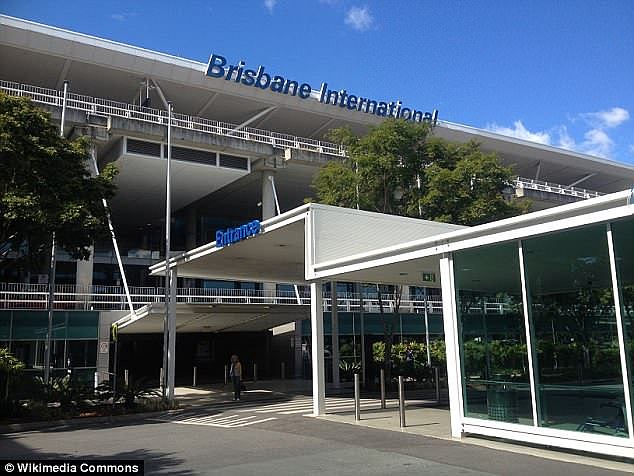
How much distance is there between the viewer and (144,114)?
1179 inches

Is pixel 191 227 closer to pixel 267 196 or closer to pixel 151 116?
pixel 267 196

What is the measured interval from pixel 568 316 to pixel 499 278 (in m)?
1.44

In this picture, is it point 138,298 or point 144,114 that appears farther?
point 138,298

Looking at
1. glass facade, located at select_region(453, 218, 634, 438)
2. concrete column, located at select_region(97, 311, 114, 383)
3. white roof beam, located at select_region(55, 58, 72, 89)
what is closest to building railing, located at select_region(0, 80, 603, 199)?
white roof beam, located at select_region(55, 58, 72, 89)

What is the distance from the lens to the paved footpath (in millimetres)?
8578

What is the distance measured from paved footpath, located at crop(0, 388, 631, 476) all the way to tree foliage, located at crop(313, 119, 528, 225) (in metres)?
9.06

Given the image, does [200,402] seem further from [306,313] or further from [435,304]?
[435,304]

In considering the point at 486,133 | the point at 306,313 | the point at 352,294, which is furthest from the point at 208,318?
the point at 486,133

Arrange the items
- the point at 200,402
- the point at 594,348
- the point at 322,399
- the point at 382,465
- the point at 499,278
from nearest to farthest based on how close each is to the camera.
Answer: the point at 382,465
the point at 594,348
the point at 499,278
the point at 322,399
the point at 200,402

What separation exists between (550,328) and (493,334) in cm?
142

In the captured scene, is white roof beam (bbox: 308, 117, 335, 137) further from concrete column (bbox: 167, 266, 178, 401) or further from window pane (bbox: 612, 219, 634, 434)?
window pane (bbox: 612, 219, 634, 434)

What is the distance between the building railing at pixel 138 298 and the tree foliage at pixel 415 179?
14.7 feet

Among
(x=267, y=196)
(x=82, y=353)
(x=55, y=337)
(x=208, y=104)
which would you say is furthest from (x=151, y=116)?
(x=82, y=353)

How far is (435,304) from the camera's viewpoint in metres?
38.2
